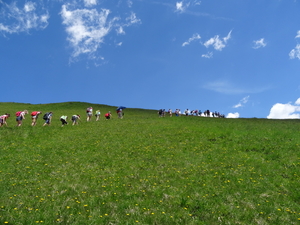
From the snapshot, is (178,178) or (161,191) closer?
(161,191)

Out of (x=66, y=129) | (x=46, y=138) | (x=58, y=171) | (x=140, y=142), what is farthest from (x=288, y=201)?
(x=66, y=129)

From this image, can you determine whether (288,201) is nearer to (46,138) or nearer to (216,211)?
(216,211)

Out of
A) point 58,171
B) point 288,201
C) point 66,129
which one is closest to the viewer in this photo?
point 288,201

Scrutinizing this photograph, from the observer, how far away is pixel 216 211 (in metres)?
10.4

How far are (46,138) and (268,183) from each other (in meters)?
22.7

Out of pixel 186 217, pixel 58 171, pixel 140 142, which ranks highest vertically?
pixel 140 142

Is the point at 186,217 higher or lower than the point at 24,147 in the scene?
lower

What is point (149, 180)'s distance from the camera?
14.3 meters

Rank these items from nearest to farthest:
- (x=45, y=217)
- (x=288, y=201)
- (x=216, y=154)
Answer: (x=45, y=217) < (x=288, y=201) < (x=216, y=154)

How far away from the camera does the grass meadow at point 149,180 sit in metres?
9.87

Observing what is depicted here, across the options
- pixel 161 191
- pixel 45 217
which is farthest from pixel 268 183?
pixel 45 217

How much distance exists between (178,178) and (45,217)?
8.26 meters

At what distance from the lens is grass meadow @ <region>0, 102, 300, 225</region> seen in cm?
987

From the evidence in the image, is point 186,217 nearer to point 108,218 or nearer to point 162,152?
point 108,218
